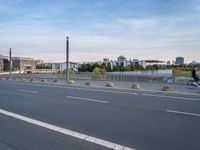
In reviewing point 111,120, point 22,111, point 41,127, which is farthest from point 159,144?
point 22,111

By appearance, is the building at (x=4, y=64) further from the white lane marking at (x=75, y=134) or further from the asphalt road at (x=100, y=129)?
the white lane marking at (x=75, y=134)

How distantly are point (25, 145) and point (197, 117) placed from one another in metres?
5.83

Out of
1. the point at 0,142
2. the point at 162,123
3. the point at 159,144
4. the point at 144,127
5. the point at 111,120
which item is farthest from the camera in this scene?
the point at 111,120

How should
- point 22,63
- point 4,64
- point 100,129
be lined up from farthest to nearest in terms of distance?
point 22,63 → point 4,64 → point 100,129

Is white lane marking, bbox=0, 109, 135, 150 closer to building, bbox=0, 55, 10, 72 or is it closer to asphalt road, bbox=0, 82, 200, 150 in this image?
asphalt road, bbox=0, 82, 200, 150

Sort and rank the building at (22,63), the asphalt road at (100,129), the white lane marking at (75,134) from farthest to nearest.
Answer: the building at (22,63), the asphalt road at (100,129), the white lane marking at (75,134)

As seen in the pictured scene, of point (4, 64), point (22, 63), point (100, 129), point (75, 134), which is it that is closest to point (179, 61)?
point (22, 63)

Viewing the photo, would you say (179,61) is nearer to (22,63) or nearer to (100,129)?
(22,63)

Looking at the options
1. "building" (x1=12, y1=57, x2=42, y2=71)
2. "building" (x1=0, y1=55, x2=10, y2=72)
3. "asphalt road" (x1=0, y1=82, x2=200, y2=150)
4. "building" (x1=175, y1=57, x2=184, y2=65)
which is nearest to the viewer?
"asphalt road" (x1=0, y1=82, x2=200, y2=150)

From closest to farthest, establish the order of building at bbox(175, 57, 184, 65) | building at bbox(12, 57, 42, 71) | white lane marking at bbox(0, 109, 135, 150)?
white lane marking at bbox(0, 109, 135, 150)
building at bbox(175, 57, 184, 65)
building at bbox(12, 57, 42, 71)

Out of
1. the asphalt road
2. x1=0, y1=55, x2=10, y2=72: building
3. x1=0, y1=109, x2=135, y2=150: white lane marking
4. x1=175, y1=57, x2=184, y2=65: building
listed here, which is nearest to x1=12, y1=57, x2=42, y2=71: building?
x1=0, y1=55, x2=10, y2=72: building

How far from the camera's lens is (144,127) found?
7.97 metres

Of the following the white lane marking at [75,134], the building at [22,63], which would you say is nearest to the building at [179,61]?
the building at [22,63]

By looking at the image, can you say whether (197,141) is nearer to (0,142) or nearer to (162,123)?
(162,123)
